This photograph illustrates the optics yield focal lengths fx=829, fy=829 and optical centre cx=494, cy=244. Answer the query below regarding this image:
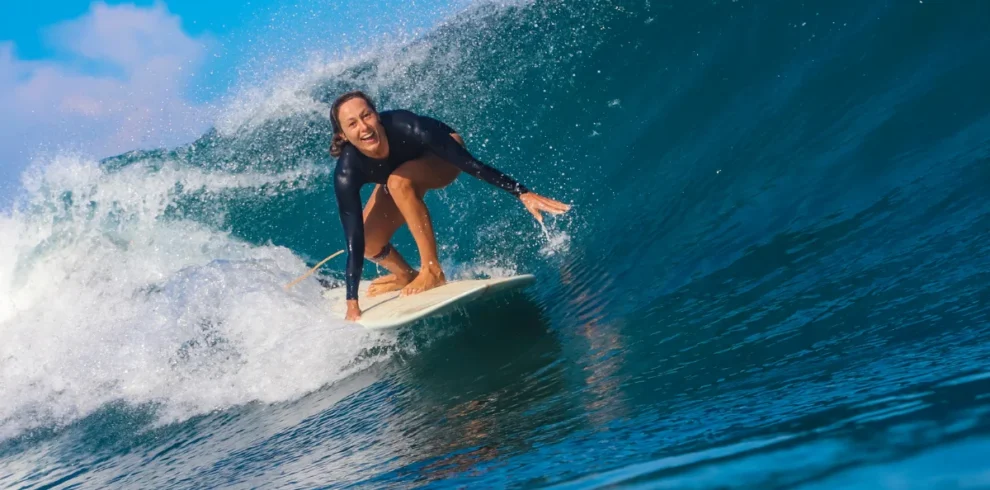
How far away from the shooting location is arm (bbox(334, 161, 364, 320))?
4672 mm

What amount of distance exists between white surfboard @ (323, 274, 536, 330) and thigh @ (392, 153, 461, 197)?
633 mm

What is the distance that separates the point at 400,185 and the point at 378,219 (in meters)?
0.68

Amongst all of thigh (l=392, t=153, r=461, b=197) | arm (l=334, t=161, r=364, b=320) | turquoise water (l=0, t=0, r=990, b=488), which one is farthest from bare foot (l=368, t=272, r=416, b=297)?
thigh (l=392, t=153, r=461, b=197)

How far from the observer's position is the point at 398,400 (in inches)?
142

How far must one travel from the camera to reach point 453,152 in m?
4.75

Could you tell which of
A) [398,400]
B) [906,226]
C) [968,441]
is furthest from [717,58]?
[968,441]

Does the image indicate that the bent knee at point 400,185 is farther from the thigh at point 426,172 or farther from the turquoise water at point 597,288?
the turquoise water at point 597,288

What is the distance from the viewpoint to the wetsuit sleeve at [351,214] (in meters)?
4.67

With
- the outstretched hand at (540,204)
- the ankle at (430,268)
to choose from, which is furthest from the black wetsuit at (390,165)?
the ankle at (430,268)

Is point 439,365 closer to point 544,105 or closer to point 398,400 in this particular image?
point 398,400

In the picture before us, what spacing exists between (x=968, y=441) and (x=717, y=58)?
6460mm

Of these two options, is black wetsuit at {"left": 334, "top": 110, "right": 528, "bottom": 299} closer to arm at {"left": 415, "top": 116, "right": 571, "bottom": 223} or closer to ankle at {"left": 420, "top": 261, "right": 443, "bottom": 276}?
arm at {"left": 415, "top": 116, "right": 571, "bottom": 223}

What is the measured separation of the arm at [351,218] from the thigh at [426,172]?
0.88ft

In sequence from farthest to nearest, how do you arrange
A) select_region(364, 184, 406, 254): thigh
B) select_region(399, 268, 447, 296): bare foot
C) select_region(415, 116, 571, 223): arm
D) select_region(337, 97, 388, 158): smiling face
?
select_region(364, 184, 406, 254): thigh, select_region(399, 268, 447, 296): bare foot, select_region(415, 116, 571, 223): arm, select_region(337, 97, 388, 158): smiling face
